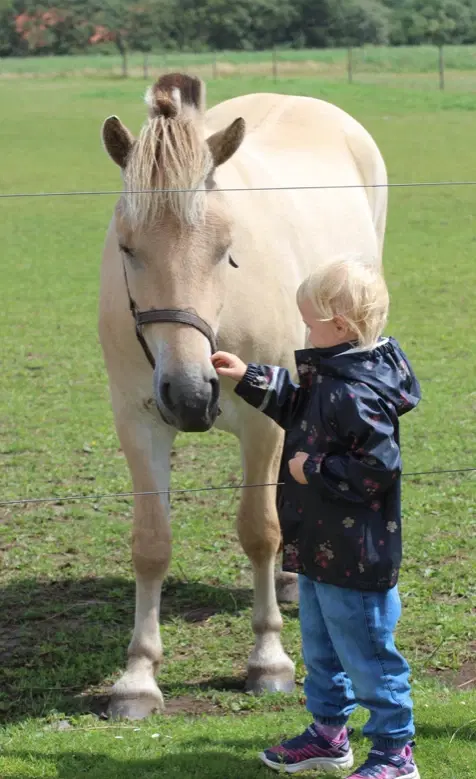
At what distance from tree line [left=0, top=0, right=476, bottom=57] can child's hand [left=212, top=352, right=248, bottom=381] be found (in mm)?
46266

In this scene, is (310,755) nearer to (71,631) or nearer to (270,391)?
(270,391)

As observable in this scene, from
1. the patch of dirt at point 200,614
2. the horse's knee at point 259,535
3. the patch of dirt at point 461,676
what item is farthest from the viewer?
the patch of dirt at point 200,614

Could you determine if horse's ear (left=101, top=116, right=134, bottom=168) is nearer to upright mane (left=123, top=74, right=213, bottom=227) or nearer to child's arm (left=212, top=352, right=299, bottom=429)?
upright mane (left=123, top=74, right=213, bottom=227)

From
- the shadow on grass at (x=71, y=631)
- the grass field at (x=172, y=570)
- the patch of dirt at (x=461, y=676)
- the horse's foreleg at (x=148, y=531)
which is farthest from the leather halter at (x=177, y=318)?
the patch of dirt at (x=461, y=676)

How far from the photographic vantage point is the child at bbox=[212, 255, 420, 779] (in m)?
2.65

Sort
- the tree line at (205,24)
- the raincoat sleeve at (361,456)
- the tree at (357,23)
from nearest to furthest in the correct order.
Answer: the raincoat sleeve at (361,456) < the tree line at (205,24) < the tree at (357,23)

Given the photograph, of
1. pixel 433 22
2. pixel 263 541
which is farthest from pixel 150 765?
pixel 433 22

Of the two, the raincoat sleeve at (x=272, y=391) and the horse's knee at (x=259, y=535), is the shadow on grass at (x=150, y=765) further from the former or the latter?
the horse's knee at (x=259, y=535)

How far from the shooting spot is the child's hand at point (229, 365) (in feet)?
9.60

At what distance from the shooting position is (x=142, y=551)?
394 centimetres

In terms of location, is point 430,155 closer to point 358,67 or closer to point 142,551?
point 142,551

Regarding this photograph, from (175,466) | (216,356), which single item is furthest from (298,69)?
(216,356)

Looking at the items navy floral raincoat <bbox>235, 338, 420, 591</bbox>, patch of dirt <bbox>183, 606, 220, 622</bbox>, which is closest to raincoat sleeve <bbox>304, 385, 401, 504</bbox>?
navy floral raincoat <bbox>235, 338, 420, 591</bbox>

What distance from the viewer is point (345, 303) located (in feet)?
8.83
